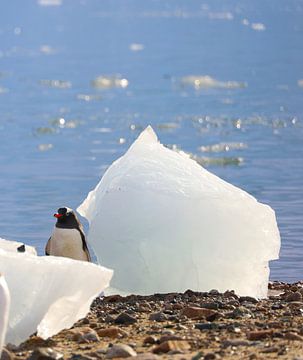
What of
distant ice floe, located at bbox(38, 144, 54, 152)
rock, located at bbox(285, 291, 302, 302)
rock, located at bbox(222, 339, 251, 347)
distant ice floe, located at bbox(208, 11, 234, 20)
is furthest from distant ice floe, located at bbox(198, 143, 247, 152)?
distant ice floe, located at bbox(208, 11, 234, 20)

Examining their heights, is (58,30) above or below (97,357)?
above

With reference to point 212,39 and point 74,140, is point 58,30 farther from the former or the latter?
point 74,140

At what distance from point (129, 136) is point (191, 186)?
47.4ft

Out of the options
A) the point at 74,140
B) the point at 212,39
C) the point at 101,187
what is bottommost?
the point at 101,187

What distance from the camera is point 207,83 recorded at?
3547 cm

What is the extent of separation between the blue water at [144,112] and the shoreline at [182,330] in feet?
11.8

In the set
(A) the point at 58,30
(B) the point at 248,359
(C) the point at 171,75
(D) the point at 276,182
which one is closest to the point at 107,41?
(A) the point at 58,30

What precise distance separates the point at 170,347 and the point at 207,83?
2817 centimetres

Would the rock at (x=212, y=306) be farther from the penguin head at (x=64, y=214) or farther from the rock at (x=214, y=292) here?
the penguin head at (x=64, y=214)

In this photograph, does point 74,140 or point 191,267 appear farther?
point 74,140

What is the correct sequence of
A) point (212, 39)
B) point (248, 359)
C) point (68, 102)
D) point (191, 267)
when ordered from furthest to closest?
point (212, 39)
point (68, 102)
point (191, 267)
point (248, 359)

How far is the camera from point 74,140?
24516 millimetres

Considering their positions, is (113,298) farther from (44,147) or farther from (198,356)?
(44,147)

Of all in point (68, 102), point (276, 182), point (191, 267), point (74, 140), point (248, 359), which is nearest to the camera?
point (248, 359)
